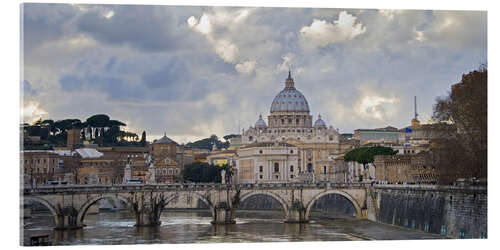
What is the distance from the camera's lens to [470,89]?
27.1 metres

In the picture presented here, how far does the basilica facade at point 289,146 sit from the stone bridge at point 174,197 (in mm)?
31696

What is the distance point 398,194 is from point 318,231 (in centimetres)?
347

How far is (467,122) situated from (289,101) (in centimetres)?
7576

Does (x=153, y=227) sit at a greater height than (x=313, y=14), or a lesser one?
lesser

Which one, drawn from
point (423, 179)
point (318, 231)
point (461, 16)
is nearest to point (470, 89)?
point (461, 16)

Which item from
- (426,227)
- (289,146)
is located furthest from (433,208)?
(289,146)

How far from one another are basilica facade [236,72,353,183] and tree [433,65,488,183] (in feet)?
142

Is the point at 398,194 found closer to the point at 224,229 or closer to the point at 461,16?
the point at 224,229

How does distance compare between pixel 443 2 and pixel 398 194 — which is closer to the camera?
pixel 443 2

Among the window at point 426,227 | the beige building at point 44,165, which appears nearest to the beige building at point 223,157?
the beige building at point 44,165

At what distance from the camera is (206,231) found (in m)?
34.1

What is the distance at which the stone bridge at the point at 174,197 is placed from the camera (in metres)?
34.6
